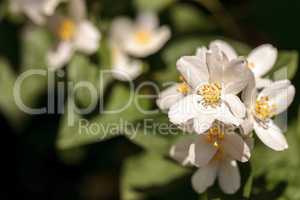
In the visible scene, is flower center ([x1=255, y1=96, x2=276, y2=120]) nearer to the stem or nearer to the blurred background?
the blurred background

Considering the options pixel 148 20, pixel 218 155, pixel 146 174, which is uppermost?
pixel 148 20

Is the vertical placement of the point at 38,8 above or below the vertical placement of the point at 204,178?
above

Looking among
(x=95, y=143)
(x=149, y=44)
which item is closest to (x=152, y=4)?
(x=149, y=44)

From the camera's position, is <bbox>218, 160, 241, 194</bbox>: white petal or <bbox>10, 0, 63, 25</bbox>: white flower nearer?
<bbox>218, 160, 241, 194</bbox>: white petal

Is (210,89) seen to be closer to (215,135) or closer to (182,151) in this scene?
(215,135)

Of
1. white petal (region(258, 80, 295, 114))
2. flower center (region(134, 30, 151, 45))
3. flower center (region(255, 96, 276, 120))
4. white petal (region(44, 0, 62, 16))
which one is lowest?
flower center (region(255, 96, 276, 120))

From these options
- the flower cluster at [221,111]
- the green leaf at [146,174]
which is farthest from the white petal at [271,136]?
the green leaf at [146,174]

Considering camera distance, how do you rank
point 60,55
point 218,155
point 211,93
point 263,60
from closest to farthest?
1. point 211,93
2. point 218,155
3. point 263,60
4. point 60,55

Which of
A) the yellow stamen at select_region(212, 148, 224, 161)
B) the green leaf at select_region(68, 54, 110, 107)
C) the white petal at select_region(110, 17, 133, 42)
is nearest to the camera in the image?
the yellow stamen at select_region(212, 148, 224, 161)

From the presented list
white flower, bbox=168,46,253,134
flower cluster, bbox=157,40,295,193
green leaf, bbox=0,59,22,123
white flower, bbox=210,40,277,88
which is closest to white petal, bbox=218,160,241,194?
flower cluster, bbox=157,40,295,193
